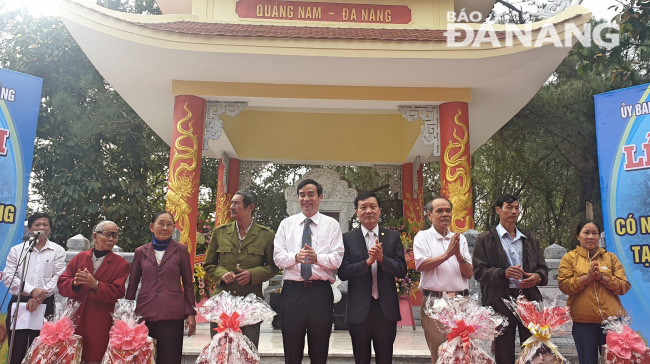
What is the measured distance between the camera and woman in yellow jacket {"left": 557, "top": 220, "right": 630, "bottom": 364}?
3.54m

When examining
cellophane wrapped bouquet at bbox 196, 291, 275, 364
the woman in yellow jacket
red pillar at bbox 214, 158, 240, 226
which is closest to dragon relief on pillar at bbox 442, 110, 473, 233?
the woman in yellow jacket

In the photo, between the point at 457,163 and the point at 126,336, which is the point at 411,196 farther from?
the point at 126,336

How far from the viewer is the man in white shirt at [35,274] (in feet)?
13.1

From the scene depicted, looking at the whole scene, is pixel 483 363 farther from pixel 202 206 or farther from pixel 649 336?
pixel 202 206

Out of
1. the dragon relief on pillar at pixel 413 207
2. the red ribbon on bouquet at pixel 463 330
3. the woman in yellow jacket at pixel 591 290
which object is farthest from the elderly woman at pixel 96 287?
the dragon relief on pillar at pixel 413 207

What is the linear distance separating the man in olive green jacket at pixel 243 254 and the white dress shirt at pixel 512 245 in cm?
171

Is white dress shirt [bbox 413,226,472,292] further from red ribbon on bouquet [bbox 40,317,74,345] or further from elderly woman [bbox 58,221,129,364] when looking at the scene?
red ribbon on bouquet [bbox 40,317,74,345]

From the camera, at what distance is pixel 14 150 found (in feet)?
16.9

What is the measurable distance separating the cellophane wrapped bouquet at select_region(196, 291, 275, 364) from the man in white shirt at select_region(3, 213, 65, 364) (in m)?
1.93

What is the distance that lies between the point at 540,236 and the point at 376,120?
8.37 meters

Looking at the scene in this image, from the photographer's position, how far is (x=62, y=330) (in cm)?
319

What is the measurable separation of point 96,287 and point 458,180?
4400 mm

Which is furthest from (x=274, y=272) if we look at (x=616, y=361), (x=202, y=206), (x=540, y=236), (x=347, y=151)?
(x=540, y=236)

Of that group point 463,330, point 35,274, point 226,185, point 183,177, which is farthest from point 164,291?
point 226,185
